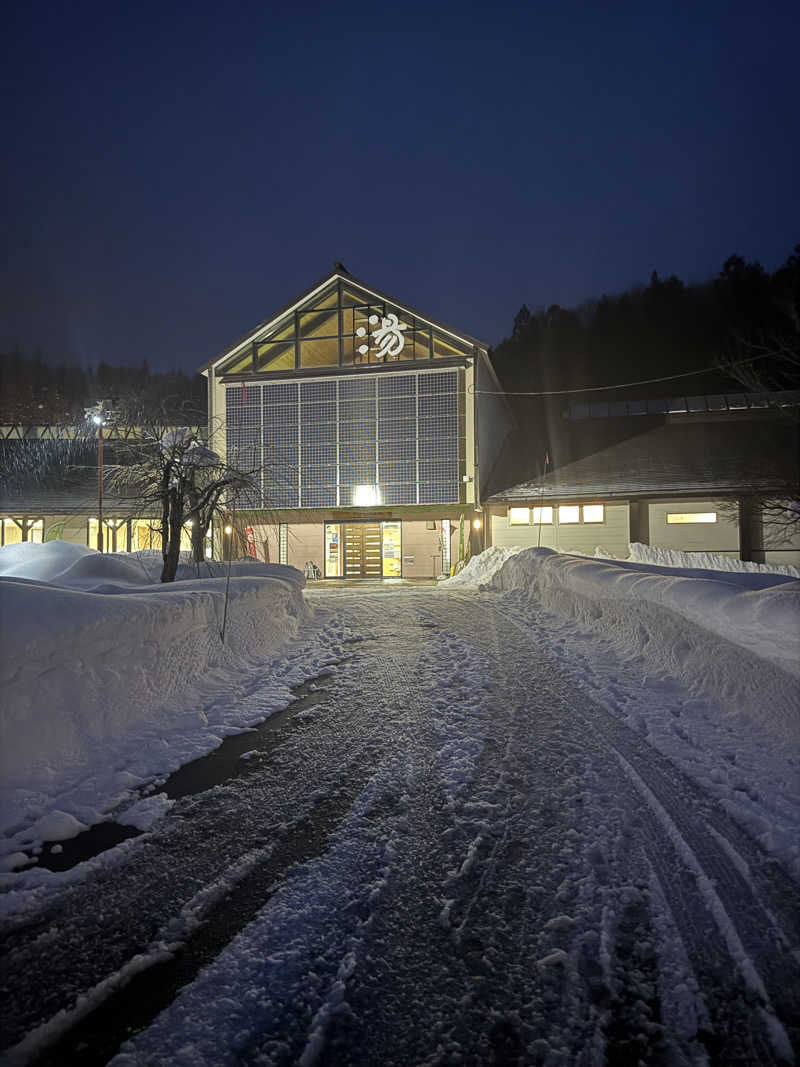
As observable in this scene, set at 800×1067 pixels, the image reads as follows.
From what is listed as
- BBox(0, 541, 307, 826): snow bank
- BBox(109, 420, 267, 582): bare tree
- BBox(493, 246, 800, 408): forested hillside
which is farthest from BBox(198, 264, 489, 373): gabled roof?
BBox(493, 246, 800, 408): forested hillside

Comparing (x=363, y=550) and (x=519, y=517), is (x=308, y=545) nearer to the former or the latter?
(x=363, y=550)

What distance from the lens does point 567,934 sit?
2527 millimetres

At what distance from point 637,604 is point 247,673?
5.64 m

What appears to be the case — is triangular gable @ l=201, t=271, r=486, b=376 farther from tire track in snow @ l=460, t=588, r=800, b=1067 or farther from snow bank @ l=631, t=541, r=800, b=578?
tire track in snow @ l=460, t=588, r=800, b=1067

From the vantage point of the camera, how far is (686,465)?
2327 cm

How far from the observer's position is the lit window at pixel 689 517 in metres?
21.9

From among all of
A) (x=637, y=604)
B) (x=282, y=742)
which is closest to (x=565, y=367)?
(x=637, y=604)

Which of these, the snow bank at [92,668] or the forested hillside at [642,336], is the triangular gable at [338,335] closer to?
the snow bank at [92,668]

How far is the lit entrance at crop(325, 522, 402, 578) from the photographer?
2609 centimetres

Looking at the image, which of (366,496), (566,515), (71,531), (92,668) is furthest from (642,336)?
(92,668)

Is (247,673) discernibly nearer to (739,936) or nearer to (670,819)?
(670,819)

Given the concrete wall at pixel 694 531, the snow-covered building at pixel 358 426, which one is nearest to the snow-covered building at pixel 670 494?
the concrete wall at pixel 694 531

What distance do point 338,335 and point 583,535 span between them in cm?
1357

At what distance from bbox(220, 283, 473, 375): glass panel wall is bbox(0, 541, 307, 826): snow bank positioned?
18739 mm
